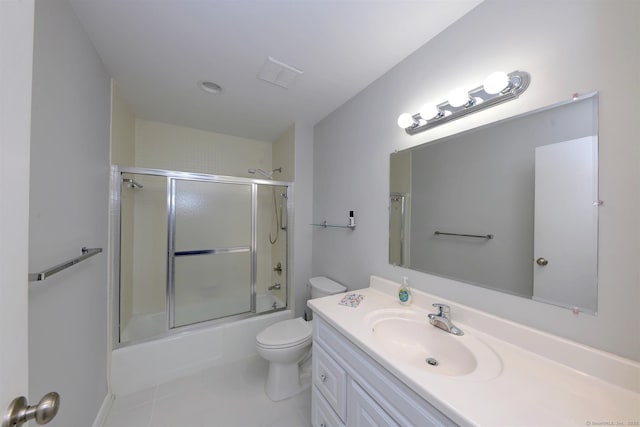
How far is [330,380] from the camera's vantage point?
3.76ft

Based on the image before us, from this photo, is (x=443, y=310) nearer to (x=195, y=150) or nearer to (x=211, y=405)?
(x=211, y=405)

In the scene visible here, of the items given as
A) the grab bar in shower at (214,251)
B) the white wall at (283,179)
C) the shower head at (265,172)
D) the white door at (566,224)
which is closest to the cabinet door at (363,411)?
the white door at (566,224)

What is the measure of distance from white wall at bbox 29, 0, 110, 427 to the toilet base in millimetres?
1020

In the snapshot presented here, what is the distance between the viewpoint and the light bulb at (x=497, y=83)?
909 mm

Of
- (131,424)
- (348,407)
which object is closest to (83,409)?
(131,424)

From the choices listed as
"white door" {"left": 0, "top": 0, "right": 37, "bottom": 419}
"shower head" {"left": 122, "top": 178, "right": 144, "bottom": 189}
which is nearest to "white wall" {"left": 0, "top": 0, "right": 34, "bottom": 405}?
"white door" {"left": 0, "top": 0, "right": 37, "bottom": 419}

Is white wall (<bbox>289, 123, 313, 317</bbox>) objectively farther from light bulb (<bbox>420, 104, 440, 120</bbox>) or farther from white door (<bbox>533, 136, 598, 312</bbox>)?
white door (<bbox>533, 136, 598, 312</bbox>)

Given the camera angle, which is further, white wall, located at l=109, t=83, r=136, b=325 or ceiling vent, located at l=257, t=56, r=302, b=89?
white wall, located at l=109, t=83, r=136, b=325

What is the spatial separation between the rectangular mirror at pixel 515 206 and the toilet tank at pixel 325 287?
2.20 feet

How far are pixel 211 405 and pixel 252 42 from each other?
2352mm

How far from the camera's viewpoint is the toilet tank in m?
1.86

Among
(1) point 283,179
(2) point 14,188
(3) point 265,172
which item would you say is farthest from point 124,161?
(2) point 14,188

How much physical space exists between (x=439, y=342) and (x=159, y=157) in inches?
116

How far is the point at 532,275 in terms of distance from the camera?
2.93 feet
